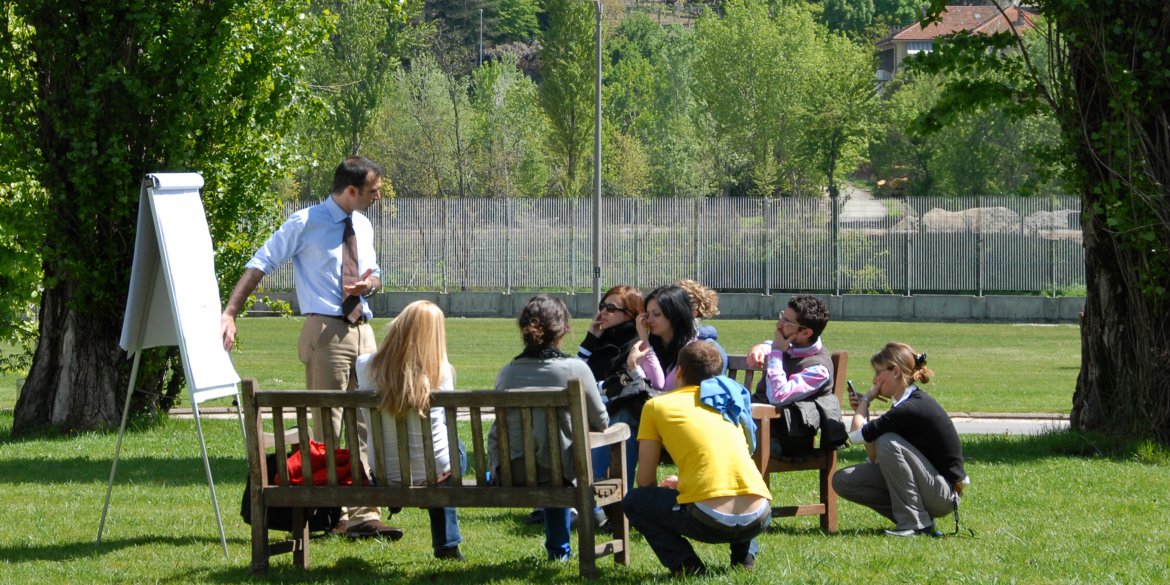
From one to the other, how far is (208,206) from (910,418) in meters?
7.77

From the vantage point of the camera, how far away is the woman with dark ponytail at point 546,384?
20.5 feet

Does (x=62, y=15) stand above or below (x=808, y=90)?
below

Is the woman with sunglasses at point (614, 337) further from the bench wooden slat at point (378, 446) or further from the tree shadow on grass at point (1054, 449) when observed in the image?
the tree shadow on grass at point (1054, 449)

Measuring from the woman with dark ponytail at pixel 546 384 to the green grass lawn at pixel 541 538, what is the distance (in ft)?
0.68

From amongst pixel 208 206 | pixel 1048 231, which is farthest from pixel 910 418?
pixel 1048 231

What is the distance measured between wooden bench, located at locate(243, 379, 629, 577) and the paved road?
7.34 meters

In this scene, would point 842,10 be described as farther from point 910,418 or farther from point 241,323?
point 910,418

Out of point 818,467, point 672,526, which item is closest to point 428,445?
point 672,526

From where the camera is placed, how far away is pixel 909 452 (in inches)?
297

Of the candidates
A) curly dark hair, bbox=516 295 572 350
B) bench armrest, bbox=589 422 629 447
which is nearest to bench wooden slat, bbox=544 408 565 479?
bench armrest, bbox=589 422 629 447

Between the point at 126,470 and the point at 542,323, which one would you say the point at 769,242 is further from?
the point at 542,323

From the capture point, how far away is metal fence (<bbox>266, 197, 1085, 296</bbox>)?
42.1 metres

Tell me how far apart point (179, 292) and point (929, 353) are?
72.4ft

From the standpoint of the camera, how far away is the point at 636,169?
235 feet
